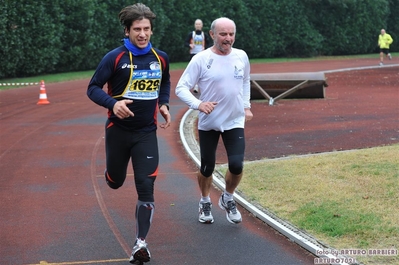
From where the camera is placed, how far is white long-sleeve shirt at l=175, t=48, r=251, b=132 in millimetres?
7711

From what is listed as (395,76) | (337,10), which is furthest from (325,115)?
(337,10)

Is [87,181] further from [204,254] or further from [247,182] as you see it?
[204,254]

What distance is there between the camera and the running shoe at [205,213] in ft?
26.6

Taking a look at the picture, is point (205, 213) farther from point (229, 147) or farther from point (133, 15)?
point (133, 15)

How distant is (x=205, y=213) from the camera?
8.16 metres

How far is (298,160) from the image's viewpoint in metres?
11.2

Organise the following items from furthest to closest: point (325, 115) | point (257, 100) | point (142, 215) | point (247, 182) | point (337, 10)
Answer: point (337, 10) < point (257, 100) < point (325, 115) < point (247, 182) < point (142, 215)

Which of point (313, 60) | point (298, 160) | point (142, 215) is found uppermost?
point (142, 215)

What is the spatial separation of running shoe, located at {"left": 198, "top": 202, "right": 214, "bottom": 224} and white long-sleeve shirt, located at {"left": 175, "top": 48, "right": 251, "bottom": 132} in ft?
2.78

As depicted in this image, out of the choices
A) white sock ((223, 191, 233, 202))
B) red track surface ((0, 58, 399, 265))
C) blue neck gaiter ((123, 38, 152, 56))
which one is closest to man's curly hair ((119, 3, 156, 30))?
blue neck gaiter ((123, 38, 152, 56))

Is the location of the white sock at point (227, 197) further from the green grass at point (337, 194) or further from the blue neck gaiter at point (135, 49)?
the blue neck gaiter at point (135, 49)

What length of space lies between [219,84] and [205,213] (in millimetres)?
1428

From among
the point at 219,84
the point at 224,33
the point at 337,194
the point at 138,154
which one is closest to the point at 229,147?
the point at 219,84

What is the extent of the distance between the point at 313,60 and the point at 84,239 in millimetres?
40177
